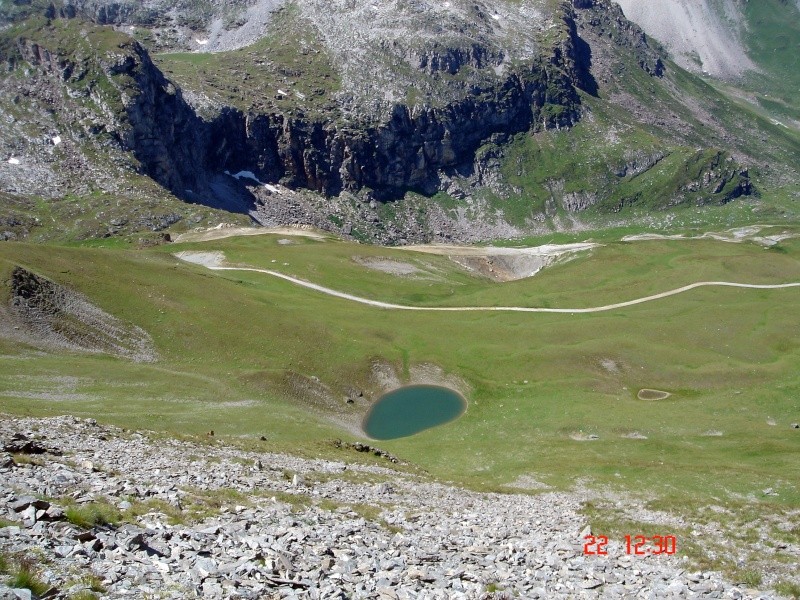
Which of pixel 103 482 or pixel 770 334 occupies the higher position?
pixel 103 482

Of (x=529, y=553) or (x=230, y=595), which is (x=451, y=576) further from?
(x=230, y=595)

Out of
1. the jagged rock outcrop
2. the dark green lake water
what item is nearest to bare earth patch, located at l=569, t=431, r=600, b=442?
the dark green lake water

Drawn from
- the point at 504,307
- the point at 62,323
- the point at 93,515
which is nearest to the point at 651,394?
the point at 504,307

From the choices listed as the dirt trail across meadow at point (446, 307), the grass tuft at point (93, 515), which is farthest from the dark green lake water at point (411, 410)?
the grass tuft at point (93, 515)

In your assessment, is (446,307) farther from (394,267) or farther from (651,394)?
(651,394)

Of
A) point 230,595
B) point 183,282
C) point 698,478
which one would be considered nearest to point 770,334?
point 698,478
